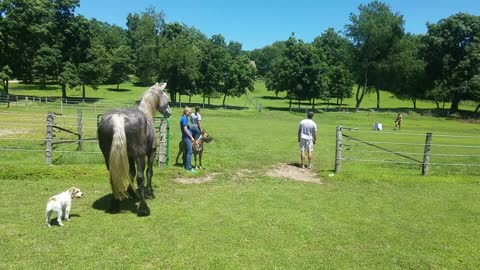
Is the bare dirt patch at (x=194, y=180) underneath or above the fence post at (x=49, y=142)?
underneath

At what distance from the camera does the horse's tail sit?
276 inches

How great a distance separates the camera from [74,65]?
175 feet

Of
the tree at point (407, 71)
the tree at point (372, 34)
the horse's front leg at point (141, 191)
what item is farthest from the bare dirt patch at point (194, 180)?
the tree at point (407, 71)

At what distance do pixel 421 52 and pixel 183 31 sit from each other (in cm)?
4124

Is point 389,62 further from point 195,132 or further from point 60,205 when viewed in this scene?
point 60,205

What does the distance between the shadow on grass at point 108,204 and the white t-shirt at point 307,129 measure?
673cm

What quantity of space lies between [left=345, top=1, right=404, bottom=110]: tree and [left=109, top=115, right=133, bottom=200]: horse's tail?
5767 cm

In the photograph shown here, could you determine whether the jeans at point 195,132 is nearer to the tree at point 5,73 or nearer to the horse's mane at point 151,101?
the horse's mane at point 151,101

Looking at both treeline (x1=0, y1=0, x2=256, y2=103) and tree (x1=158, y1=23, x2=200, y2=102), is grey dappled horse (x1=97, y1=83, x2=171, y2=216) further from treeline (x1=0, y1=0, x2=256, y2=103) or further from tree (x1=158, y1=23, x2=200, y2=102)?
tree (x1=158, y1=23, x2=200, y2=102)

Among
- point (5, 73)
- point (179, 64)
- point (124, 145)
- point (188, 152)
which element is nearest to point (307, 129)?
point (188, 152)

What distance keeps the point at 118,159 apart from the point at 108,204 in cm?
159

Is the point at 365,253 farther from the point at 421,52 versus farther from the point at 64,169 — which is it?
the point at 421,52

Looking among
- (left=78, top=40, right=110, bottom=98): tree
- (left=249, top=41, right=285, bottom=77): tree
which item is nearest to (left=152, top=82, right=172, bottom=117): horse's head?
(left=78, top=40, right=110, bottom=98): tree

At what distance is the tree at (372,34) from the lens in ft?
201
